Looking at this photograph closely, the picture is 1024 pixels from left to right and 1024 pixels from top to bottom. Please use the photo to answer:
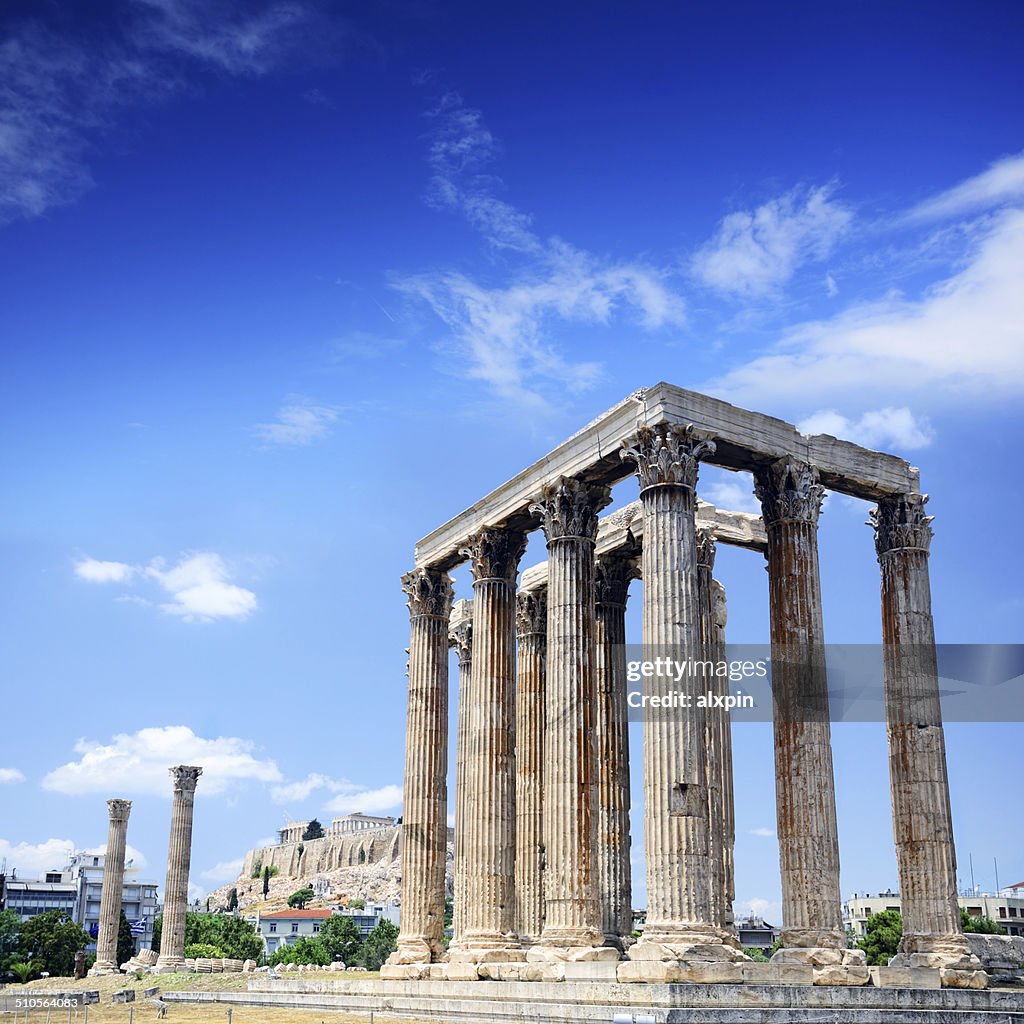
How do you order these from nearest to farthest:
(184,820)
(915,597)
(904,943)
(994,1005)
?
(994,1005) → (904,943) → (915,597) → (184,820)

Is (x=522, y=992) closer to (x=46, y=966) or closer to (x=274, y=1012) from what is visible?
(x=274, y=1012)

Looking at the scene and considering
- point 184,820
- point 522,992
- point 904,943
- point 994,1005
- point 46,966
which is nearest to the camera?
point 994,1005

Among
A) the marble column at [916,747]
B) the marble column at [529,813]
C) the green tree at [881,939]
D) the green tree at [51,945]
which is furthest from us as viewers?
the green tree at [51,945]

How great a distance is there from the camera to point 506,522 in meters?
41.6

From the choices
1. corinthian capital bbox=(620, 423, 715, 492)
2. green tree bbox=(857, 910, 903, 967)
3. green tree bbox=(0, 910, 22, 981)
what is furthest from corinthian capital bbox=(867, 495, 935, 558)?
green tree bbox=(0, 910, 22, 981)

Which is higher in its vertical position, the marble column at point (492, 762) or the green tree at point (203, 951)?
the marble column at point (492, 762)

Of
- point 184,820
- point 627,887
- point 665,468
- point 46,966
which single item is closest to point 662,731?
point 665,468

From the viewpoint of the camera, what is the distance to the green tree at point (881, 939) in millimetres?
78500

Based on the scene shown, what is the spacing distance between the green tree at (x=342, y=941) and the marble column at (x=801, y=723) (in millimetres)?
107899

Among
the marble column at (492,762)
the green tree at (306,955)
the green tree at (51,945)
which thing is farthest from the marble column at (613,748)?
the green tree at (306,955)

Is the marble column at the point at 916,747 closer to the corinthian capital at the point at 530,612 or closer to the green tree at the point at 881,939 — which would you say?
the corinthian capital at the point at 530,612

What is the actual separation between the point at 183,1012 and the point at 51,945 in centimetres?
7498

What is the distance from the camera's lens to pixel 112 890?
88125mm

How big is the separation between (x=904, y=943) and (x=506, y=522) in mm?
17772
